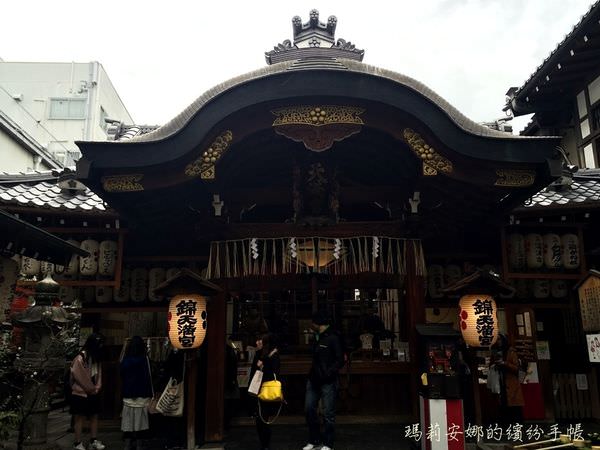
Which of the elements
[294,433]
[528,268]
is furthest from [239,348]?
[528,268]

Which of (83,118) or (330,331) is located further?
(83,118)

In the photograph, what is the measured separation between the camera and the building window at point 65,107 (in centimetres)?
3014

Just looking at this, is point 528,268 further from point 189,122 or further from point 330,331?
point 189,122

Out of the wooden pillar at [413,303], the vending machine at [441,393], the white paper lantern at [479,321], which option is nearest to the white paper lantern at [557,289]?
the white paper lantern at [479,321]

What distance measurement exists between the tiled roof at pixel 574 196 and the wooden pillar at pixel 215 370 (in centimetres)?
632

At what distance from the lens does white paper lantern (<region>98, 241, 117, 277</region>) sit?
30.4ft

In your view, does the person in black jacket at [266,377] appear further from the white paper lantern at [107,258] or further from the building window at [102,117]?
the building window at [102,117]

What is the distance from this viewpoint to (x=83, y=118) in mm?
30109

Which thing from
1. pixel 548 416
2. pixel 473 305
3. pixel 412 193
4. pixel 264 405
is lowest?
pixel 548 416

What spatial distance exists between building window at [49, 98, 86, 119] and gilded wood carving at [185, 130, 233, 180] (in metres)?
26.1

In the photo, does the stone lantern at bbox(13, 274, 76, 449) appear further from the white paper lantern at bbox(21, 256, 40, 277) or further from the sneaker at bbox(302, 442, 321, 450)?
the sneaker at bbox(302, 442, 321, 450)

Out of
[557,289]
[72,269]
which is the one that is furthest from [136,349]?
[557,289]

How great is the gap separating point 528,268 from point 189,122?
7099mm

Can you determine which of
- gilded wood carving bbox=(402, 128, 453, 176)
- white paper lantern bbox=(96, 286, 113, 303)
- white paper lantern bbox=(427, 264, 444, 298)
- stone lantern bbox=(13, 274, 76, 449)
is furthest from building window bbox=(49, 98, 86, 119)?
gilded wood carving bbox=(402, 128, 453, 176)
